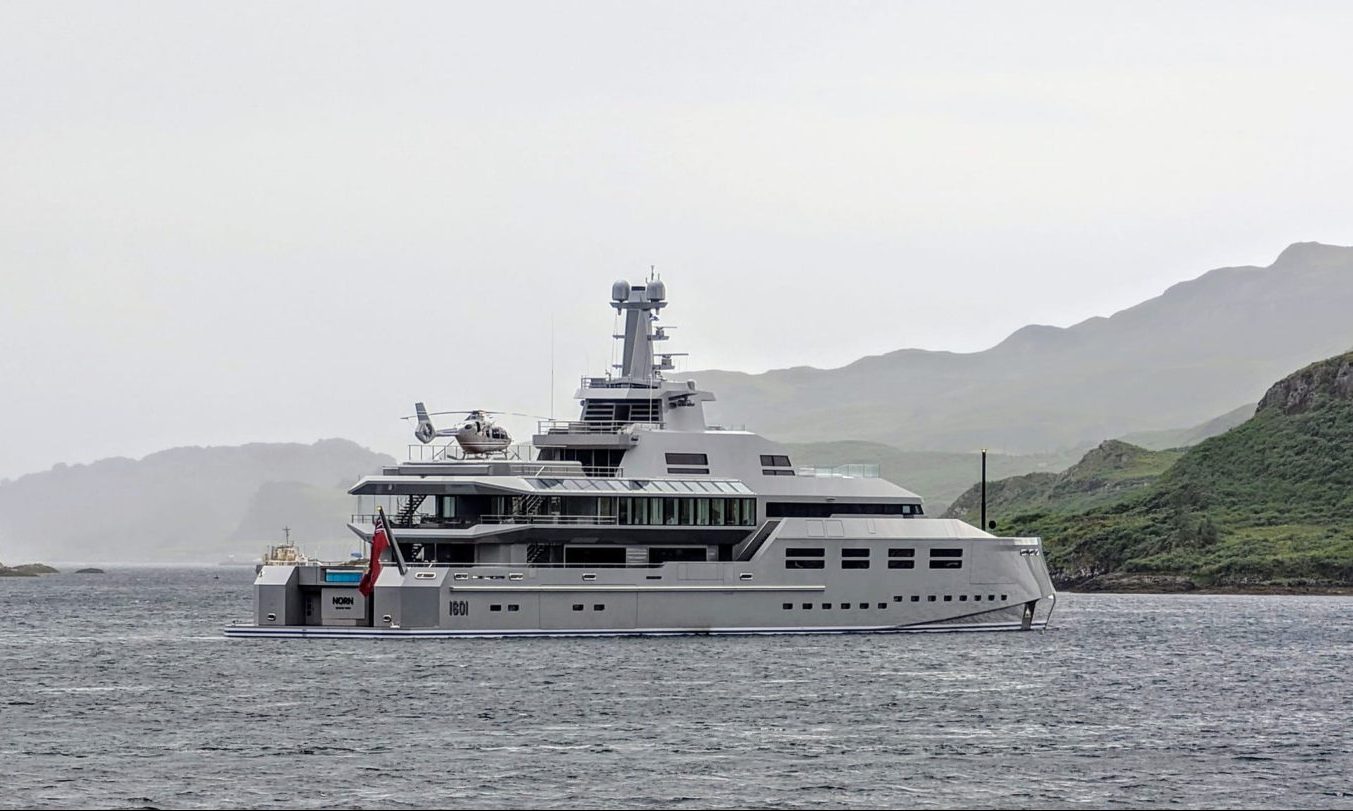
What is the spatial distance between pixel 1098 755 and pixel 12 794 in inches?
870

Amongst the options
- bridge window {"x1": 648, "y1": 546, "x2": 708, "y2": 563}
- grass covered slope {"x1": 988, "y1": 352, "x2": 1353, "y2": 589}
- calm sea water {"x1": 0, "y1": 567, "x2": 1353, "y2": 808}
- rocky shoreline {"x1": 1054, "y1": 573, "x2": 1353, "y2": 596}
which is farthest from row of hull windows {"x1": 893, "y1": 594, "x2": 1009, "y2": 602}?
grass covered slope {"x1": 988, "y1": 352, "x2": 1353, "y2": 589}

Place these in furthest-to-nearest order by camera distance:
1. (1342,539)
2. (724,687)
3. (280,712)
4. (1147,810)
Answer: (1342,539) < (724,687) < (280,712) < (1147,810)

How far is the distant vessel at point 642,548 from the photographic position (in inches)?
2491

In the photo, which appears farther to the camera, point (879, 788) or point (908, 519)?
point (908, 519)

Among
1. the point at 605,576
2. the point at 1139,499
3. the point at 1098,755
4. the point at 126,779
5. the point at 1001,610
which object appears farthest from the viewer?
the point at 1139,499

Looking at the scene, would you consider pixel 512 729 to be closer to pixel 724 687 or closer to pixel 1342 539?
pixel 724 687

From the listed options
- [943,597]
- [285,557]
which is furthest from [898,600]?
[285,557]

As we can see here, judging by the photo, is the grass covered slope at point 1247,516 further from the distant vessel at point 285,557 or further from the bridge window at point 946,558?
the distant vessel at point 285,557

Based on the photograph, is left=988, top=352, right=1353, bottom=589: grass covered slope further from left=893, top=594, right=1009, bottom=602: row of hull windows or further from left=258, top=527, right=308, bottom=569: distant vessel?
left=258, top=527, right=308, bottom=569: distant vessel

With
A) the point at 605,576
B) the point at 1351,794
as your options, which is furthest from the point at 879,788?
the point at 605,576

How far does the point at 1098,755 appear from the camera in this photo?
41250 millimetres

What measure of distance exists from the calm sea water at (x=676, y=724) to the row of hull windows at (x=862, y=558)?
8.65 ft

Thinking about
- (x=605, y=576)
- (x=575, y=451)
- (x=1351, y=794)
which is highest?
(x=575, y=451)

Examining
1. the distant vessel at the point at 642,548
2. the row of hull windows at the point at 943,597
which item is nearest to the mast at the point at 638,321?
the distant vessel at the point at 642,548
